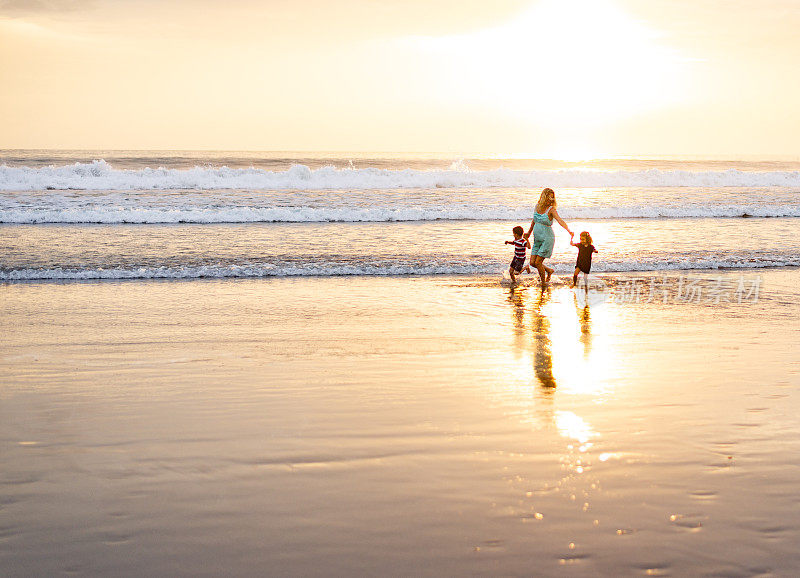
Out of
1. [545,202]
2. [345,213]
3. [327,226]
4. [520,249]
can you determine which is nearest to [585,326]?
[520,249]

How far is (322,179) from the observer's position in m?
36.5

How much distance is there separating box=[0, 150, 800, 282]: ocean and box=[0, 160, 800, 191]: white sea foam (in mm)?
145

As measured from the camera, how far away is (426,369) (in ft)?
18.9

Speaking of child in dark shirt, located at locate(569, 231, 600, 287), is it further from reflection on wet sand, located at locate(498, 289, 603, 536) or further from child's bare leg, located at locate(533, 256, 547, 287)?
reflection on wet sand, located at locate(498, 289, 603, 536)

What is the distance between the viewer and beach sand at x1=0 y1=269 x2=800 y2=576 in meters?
2.90

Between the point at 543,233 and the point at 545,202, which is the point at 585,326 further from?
the point at 545,202

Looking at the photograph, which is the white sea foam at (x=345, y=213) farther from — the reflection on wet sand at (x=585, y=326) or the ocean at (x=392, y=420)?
the reflection on wet sand at (x=585, y=326)

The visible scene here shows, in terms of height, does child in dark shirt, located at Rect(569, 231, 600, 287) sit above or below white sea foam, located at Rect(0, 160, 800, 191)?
below

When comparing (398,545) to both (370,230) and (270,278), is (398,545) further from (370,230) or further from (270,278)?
(370,230)

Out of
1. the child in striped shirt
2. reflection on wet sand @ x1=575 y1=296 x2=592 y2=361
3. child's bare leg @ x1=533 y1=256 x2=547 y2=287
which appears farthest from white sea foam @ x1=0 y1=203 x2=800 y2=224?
reflection on wet sand @ x1=575 y1=296 x2=592 y2=361

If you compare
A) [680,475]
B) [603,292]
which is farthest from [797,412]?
[603,292]

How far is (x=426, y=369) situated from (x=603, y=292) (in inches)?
211

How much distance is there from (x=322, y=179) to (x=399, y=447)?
110 ft

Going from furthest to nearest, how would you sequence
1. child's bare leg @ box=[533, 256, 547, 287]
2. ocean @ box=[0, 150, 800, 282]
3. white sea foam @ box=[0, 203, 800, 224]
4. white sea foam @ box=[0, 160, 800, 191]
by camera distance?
1. white sea foam @ box=[0, 160, 800, 191]
2. white sea foam @ box=[0, 203, 800, 224]
3. ocean @ box=[0, 150, 800, 282]
4. child's bare leg @ box=[533, 256, 547, 287]
